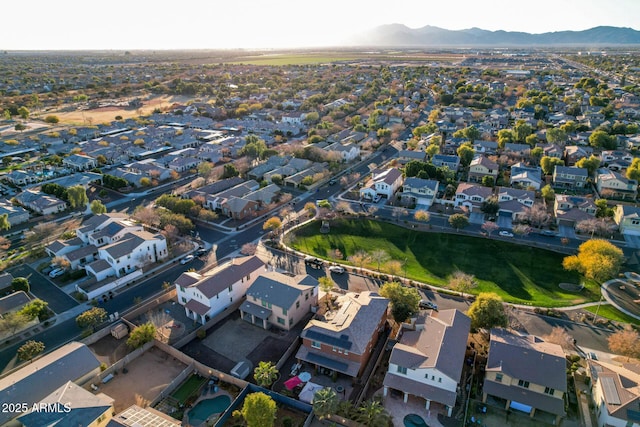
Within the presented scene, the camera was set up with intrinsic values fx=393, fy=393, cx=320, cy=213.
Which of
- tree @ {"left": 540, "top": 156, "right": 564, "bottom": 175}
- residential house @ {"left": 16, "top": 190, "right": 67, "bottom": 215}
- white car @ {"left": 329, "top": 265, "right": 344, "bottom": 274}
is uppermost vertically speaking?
tree @ {"left": 540, "top": 156, "right": 564, "bottom": 175}

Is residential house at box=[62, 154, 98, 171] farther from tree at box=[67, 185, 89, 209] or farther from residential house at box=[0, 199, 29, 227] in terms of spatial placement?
residential house at box=[0, 199, 29, 227]

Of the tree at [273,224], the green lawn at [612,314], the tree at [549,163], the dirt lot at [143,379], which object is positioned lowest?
the green lawn at [612,314]

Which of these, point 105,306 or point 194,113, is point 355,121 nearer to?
point 194,113

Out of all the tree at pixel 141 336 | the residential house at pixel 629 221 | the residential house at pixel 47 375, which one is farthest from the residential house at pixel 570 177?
the residential house at pixel 47 375

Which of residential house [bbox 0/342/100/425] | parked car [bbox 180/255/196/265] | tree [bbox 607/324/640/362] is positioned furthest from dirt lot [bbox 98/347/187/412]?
tree [bbox 607/324/640/362]

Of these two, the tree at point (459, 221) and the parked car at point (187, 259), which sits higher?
the tree at point (459, 221)

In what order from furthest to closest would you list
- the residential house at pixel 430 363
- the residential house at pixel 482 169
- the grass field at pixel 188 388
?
1. the residential house at pixel 482 169
2. the grass field at pixel 188 388
3. the residential house at pixel 430 363

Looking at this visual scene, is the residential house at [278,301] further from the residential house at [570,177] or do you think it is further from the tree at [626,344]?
the residential house at [570,177]

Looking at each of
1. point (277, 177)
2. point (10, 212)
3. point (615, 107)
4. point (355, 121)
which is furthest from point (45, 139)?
point (615, 107)

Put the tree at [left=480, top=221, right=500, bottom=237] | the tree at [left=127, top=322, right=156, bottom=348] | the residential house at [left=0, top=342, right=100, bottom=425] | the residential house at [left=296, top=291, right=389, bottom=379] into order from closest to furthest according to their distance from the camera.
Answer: the residential house at [left=0, top=342, right=100, bottom=425] → the residential house at [left=296, top=291, right=389, bottom=379] → the tree at [left=127, top=322, right=156, bottom=348] → the tree at [left=480, top=221, right=500, bottom=237]
